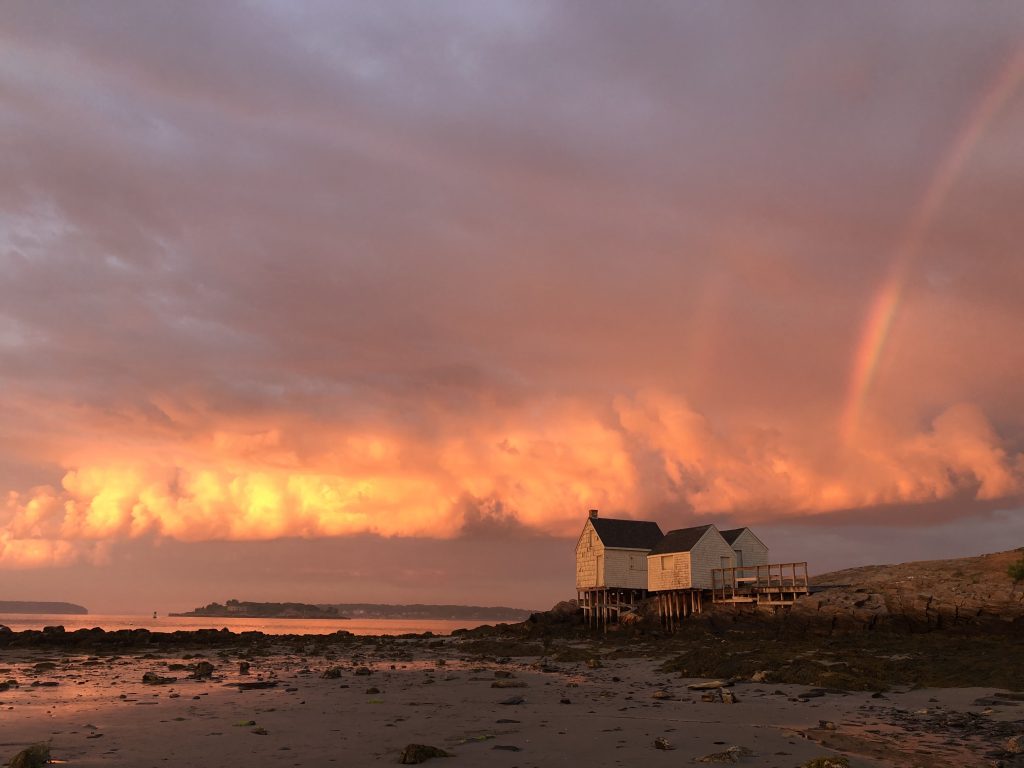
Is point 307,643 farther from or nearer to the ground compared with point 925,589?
nearer to the ground

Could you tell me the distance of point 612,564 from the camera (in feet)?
236

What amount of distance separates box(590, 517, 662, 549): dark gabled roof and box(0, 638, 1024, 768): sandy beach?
43.3m

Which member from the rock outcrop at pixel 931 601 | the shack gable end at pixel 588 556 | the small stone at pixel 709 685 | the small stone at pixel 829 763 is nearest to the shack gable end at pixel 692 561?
the shack gable end at pixel 588 556

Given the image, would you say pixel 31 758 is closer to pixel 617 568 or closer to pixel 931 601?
pixel 931 601

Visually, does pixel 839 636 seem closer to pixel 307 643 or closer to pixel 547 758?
pixel 547 758

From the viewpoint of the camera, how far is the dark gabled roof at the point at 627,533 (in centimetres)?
7288

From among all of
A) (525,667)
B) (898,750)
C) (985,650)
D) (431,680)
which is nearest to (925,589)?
(985,650)

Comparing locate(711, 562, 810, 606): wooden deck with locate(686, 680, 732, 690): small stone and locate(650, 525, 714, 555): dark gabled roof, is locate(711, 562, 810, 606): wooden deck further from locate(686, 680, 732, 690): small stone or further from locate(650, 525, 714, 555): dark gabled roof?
locate(686, 680, 732, 690): small stone

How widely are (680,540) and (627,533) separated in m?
8.24

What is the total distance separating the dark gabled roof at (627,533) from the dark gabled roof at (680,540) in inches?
109

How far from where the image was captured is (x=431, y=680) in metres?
28.1

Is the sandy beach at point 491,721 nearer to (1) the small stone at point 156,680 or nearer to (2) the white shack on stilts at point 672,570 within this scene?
(1) the small stone at point 156,680

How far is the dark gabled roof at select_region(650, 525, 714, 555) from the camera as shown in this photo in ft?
213

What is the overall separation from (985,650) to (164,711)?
28.1 metres
